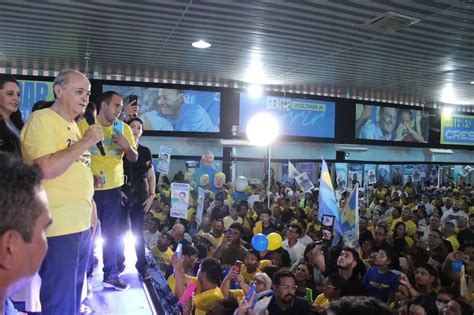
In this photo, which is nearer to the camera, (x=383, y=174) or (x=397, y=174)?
(x=383, y=174)

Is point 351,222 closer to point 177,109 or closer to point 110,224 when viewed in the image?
point 110,224


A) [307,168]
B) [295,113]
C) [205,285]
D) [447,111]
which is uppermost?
[447,111]

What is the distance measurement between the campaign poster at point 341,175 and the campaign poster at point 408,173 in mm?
2619

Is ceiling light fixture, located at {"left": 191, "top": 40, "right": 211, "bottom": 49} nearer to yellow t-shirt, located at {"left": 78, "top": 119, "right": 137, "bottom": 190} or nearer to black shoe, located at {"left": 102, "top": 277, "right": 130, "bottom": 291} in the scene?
yellow t-shirt, located at {"left": 78, "top": 119, "right": 137, "bottom": 190}

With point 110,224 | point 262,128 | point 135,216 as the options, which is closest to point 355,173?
point 262,128

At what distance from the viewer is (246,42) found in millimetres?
6645

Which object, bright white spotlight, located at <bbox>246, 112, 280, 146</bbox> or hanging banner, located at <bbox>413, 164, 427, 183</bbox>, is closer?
bright white spotlight, located at <bbox>246, 112, 280, 146</bbox>

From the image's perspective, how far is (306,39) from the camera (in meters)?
6.43

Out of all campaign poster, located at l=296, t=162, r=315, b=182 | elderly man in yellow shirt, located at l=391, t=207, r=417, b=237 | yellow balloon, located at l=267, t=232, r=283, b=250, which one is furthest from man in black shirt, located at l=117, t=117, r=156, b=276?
campaign poster, located at l=296, t=162, r=315, b=182

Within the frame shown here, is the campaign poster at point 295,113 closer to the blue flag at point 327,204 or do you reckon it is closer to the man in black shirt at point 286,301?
the blue flag at point 327,204

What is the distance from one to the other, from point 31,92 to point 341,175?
A: 340 inches

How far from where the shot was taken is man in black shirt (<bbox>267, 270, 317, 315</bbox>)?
392 cm

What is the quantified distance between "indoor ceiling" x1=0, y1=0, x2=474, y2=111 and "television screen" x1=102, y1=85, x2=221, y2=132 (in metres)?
0.33

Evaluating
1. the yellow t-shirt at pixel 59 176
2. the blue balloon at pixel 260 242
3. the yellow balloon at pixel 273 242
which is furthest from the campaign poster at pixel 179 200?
the yellow t-shirt at pixel 59 176
